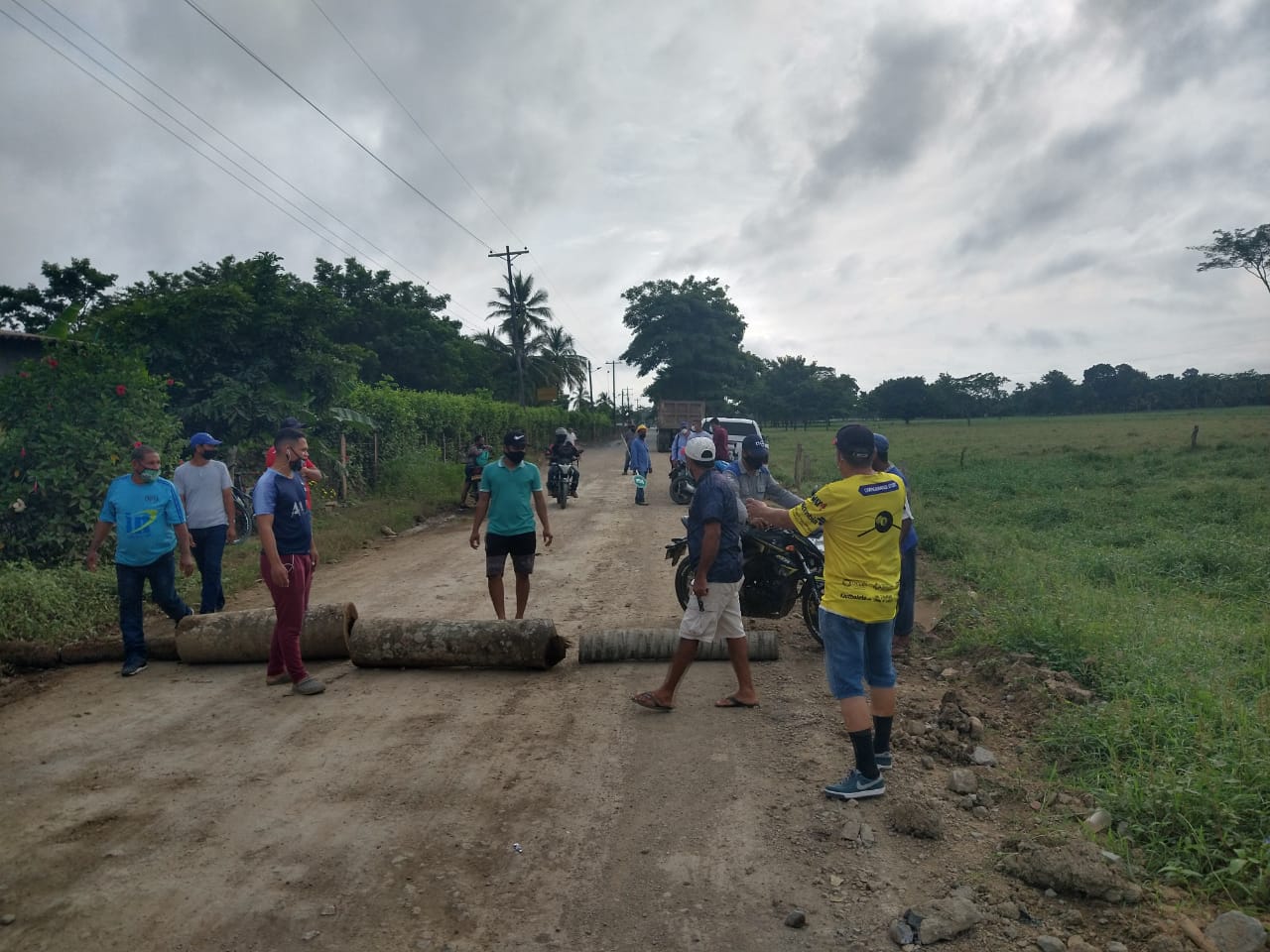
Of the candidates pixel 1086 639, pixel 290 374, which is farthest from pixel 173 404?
pixel 1086 639

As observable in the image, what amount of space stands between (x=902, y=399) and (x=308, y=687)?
8655 centimetres

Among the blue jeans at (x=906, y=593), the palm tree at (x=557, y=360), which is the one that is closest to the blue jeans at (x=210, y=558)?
the blue jeans at (x=906, y=593)

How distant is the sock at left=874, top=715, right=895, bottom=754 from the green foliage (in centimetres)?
876

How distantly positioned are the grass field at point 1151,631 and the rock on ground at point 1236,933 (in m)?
0.27

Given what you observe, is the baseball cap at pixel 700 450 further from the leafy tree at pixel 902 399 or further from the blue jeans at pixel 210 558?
the leafy tree at pixel 902 399

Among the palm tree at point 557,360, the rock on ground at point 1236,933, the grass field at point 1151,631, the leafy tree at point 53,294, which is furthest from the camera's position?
the palm tree at point 557,360

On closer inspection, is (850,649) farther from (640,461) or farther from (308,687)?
(640,461)

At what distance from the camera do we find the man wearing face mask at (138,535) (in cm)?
616

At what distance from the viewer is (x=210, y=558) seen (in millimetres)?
7199

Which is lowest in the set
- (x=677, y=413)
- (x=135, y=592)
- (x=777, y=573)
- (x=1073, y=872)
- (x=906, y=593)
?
(x=1073, y=872)

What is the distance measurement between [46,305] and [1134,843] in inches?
1408

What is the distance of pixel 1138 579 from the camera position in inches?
338

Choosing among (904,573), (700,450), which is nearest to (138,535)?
(700,450)

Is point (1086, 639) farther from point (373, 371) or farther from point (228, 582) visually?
point (373, 371)
